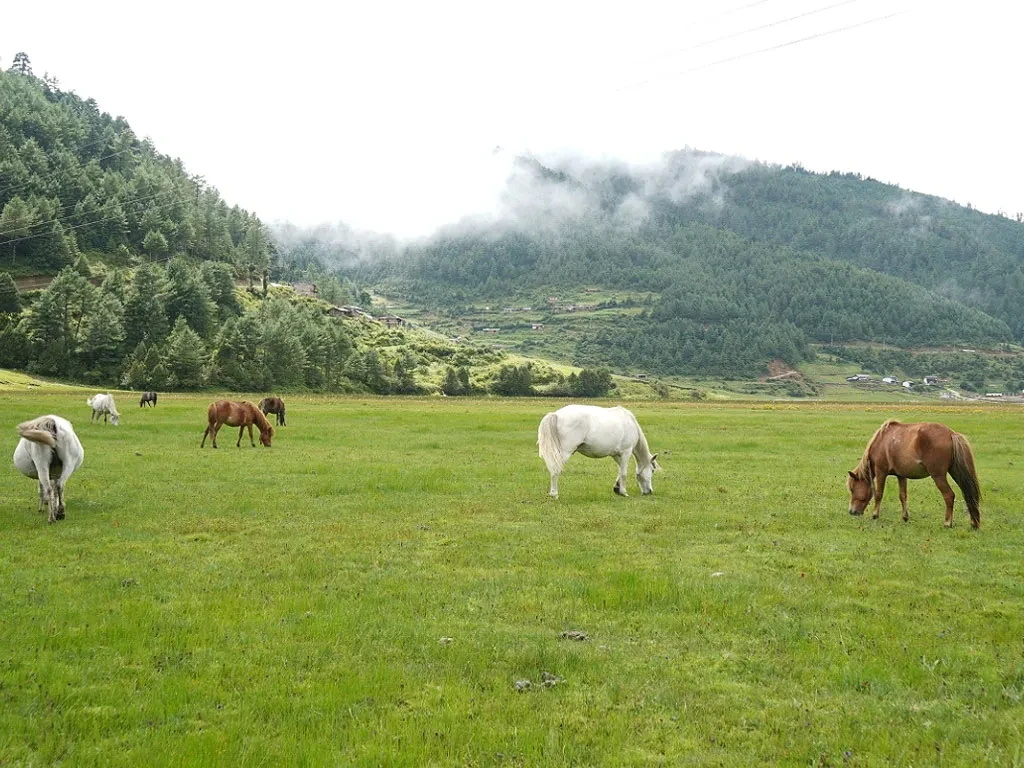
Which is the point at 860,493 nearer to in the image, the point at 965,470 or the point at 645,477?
the point at 965,470

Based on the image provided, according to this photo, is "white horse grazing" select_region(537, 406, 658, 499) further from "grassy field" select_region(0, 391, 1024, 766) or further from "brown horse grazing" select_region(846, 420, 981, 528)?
"brown horse grazing" select_region(846, 420, 981, 528)

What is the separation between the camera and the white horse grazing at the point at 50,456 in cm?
1477

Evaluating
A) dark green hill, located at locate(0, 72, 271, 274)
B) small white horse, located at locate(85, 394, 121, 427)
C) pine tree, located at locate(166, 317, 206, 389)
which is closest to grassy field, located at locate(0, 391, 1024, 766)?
small white horse, located at locate(85, 394, 121, 427)

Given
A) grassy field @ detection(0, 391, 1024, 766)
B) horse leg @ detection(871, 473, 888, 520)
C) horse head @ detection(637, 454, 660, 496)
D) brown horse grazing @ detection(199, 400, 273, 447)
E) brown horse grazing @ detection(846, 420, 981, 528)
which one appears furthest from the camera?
brown horse grazing @ detection(199, 400, 273, 447)

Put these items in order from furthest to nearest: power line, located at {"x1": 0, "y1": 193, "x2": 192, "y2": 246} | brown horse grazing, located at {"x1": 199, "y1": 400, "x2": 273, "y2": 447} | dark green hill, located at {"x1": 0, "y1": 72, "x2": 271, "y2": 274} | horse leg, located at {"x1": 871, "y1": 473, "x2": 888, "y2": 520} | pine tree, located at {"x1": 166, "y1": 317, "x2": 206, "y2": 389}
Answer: dark green hill, located at {"x1": 0, "y1": 72, "x2": 271, "y2": 274}
power line, located at {"x1": 0, "y1": 193, "x2": 192, "y2": 246}
pine tree, located at {"x1": 166, "y1": 317, "x2": 206, "y2": 389}
brown horse grazing, located at {"x1": 199, "y1": 400, "x2": 273, "y2": 447}
horse leg, located at {"x1": 871, "y1": 473, "x2": 888, "y2": 520}

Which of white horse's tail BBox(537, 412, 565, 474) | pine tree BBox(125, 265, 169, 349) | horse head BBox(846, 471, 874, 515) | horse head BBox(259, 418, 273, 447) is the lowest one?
horse head BBox(259, 418, 273, 447)

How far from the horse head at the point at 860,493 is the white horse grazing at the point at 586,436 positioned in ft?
19.0

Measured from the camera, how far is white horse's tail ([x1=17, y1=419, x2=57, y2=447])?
14.4 metres

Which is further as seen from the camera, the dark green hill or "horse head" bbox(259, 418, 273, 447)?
the dark green hill

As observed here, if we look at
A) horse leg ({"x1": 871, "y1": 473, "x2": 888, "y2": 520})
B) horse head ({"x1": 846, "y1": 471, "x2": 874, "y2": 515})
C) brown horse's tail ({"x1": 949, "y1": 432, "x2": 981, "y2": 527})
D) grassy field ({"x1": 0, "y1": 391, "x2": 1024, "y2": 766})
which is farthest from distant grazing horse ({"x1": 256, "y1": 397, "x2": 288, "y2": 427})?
brown horse's tail ({"x1": 949, "y1": 432, "x2": 981, "y2": 527})

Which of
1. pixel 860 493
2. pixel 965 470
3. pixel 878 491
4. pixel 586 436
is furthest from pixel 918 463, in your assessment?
pixel 586 436

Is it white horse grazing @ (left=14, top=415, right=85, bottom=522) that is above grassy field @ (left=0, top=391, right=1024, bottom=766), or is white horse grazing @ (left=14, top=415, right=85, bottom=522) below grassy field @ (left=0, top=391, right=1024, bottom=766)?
above

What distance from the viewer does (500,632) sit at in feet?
28.4

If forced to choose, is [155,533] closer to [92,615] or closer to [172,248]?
[92,615]
